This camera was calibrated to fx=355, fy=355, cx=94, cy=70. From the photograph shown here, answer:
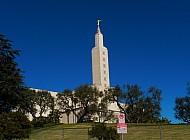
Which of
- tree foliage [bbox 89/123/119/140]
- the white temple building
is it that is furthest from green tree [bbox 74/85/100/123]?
tree foliage [bbox 89/123/119/140]

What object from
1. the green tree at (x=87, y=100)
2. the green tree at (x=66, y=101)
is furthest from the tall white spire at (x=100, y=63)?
the green tree at (x=66, y=101)

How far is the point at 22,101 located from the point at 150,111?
31483 millimetres

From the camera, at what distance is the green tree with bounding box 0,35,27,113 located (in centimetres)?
4621

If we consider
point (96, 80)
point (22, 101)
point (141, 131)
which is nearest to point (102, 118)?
point (22, 101)

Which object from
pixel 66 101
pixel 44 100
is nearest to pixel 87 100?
pixel 66 101

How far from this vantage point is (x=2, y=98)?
1871 inches

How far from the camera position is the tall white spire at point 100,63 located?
4796 inches

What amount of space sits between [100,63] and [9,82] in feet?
255

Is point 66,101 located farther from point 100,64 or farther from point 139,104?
point 100,64

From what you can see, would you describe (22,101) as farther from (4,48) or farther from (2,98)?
(4,48)

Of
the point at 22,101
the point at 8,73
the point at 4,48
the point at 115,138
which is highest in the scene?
the point at 4,48

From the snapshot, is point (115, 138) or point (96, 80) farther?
point (96, 80)

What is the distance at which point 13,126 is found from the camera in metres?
27.6

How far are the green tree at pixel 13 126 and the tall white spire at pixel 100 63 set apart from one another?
92.3 m
